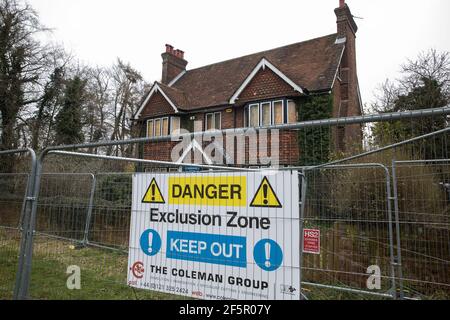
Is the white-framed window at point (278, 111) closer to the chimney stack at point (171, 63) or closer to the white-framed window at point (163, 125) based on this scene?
the white-framed window at point (163, 125)

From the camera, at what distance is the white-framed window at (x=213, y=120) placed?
1828cm

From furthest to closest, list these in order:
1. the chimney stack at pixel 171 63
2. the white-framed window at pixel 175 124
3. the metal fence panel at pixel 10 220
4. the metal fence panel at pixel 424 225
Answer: the chimney stack at pixel 171 63, the white-framed window at pixel 175 124, the metal fence panel at pixel 10 220, the metal fence panel at pixel 424 225

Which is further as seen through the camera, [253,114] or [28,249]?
[253,114]

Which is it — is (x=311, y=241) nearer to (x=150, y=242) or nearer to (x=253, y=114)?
(x=150, y=242)

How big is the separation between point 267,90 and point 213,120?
13.0 feet

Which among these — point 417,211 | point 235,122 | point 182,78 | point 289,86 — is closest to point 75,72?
point 182,78

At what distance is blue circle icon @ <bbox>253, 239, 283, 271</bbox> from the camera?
2.70 m

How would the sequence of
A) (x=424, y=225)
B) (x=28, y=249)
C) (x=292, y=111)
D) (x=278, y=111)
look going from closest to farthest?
(x=28, y=249) < (x=424, y=225) < (x=292, y=111) < (x=278, y=111)

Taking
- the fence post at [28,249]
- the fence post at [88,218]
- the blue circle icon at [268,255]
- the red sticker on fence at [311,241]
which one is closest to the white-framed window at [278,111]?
the red sticker on fence at [311,241]

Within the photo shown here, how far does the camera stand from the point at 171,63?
23.5 meters

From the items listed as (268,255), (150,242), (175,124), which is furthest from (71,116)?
(268,255)

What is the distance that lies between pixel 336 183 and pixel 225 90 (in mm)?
15439

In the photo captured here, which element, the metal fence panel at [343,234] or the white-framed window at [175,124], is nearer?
the metal fence panel at [343,234]

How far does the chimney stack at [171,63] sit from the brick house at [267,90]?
137cm
